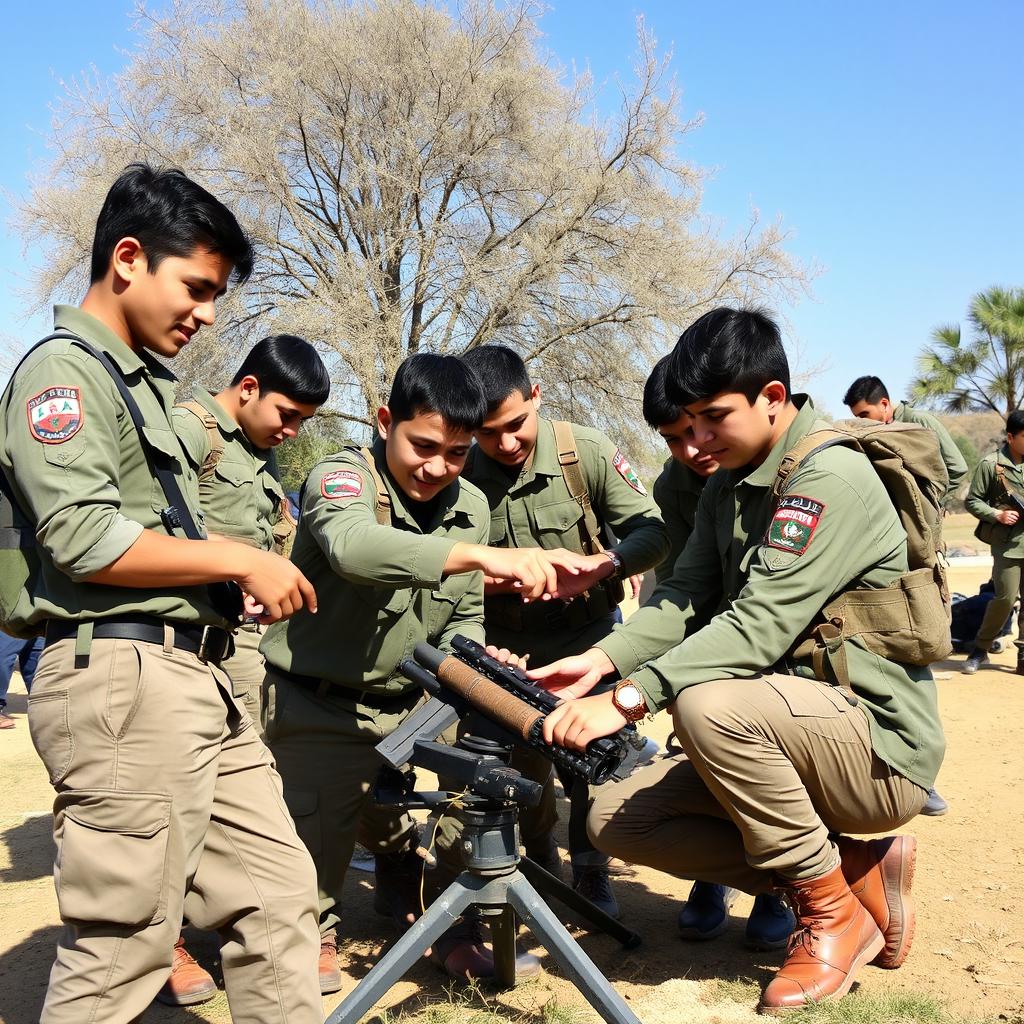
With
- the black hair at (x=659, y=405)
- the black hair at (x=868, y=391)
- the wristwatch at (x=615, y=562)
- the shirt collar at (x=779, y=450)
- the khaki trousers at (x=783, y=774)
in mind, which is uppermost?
the black hair at (x=868, y=391)

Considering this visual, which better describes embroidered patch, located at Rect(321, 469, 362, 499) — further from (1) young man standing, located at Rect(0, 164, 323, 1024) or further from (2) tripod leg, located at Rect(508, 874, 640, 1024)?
(2) tripod leg, located at Rect(508, 874, 640, 1024)

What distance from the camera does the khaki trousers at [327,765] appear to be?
3553mm

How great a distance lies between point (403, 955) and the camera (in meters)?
2.68

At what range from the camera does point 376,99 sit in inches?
771

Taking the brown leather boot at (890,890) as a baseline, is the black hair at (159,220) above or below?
above

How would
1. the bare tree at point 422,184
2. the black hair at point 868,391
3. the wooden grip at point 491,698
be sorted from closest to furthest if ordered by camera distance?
the wooden grip at point 491,698, the black hair at point 868,391, the bare tree at point 422,184

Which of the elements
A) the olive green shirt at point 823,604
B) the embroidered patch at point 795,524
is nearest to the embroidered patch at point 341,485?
the olive green shirt at point 823,604

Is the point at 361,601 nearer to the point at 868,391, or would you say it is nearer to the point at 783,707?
the point at 783,707

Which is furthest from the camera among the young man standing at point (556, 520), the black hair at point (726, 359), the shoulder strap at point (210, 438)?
the shoulder strap at point (210, 438)

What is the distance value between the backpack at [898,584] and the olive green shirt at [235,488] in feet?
8.37

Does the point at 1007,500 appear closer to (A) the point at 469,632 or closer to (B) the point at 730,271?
(A) the point at 469,632

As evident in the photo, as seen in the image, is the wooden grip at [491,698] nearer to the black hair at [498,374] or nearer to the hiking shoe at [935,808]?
the black hair at [498,374]

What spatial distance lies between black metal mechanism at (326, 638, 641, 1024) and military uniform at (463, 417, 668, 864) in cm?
142

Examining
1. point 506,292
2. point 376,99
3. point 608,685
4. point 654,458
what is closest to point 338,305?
point 506,292
